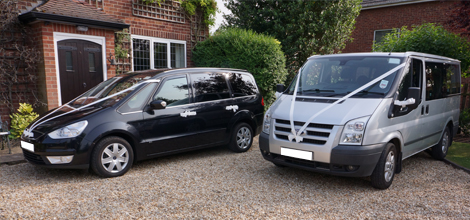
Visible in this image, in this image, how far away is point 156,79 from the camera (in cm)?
569

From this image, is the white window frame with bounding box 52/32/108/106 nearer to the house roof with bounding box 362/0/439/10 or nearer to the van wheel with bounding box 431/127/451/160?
the van wheel with bounding box 431/127/451/160

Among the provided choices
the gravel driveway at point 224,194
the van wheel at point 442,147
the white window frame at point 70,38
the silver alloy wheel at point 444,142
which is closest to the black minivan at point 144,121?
the gravel driveway at point 224,194

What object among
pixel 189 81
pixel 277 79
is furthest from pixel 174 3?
pixel 189 81

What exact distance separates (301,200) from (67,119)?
3601 millimetres

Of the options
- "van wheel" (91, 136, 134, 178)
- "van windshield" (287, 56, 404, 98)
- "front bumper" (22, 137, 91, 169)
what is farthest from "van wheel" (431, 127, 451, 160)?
"front bumper" (22, 137, 91, 169)

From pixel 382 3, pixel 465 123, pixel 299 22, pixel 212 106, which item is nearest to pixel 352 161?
pixel 212 106

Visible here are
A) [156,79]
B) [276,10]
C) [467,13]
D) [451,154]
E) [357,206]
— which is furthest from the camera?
[276,10]

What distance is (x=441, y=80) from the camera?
19.7 ft

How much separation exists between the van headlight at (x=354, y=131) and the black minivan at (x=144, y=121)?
9.11 feet

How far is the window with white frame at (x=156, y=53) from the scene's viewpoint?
34.0 ft

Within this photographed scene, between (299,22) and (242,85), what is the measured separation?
22.0 feet

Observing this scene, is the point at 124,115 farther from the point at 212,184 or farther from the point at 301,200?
the point at 301,200

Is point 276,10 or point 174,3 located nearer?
point 174,3

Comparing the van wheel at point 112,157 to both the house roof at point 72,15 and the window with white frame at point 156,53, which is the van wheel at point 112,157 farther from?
the window with white frame at point 156,53
